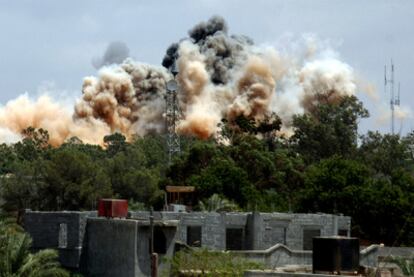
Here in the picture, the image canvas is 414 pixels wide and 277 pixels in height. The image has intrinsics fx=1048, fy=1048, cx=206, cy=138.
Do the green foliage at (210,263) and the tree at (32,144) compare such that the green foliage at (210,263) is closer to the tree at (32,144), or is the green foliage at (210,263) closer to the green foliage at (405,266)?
the green foliage at (405,266)

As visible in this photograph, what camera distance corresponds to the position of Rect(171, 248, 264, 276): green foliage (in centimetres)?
3948

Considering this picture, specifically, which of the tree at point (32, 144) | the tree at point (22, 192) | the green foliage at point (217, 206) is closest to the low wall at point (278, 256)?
the green foliage at point (217, 206)

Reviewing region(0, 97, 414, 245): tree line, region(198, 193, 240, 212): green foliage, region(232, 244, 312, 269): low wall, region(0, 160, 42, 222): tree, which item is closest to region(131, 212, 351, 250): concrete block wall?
region(232, 244, 312, 269): low wall

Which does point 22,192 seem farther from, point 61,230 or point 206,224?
point 206,224

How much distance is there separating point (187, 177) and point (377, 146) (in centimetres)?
2440

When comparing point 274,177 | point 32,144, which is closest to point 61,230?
point 274,177

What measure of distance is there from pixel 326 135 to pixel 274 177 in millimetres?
19365

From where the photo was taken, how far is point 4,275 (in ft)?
131

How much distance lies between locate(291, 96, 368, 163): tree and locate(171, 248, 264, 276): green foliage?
62.5 m

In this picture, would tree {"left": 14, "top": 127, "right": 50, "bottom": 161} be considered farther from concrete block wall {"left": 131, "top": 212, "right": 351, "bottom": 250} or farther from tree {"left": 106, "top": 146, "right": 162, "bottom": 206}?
concrete block wall {"left": 131, "top": 212, "right": 351, "bottom": 250}

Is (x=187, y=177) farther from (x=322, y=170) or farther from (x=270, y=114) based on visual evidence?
(x=270, y=114)

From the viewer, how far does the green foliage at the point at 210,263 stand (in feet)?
130

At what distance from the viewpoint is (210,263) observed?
132 feet

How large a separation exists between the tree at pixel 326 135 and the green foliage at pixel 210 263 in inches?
2462
